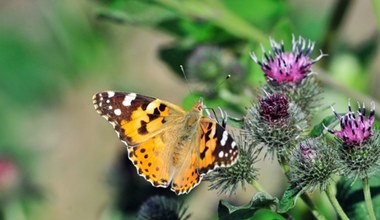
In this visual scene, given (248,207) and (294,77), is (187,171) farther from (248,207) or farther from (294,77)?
(294,77)

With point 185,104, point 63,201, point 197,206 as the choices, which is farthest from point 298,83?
point 63,201

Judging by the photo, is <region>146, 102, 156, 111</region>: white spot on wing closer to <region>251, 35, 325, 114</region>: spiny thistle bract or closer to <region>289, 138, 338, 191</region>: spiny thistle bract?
<region>251, 35, 325, 114</region>: spiny thistle bract

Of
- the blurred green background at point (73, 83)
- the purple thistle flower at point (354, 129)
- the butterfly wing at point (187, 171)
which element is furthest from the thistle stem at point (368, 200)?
the blurred green background at point (73, 83)

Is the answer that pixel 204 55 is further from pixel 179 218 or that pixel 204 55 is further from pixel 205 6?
pixel 179 218

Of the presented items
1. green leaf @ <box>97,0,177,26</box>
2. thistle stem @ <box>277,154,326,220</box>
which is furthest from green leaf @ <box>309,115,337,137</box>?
green leaf @ <box>97,0,177,26</box>

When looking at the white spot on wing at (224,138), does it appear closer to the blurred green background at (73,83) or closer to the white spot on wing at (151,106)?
the white spot on wing at (151,106)
